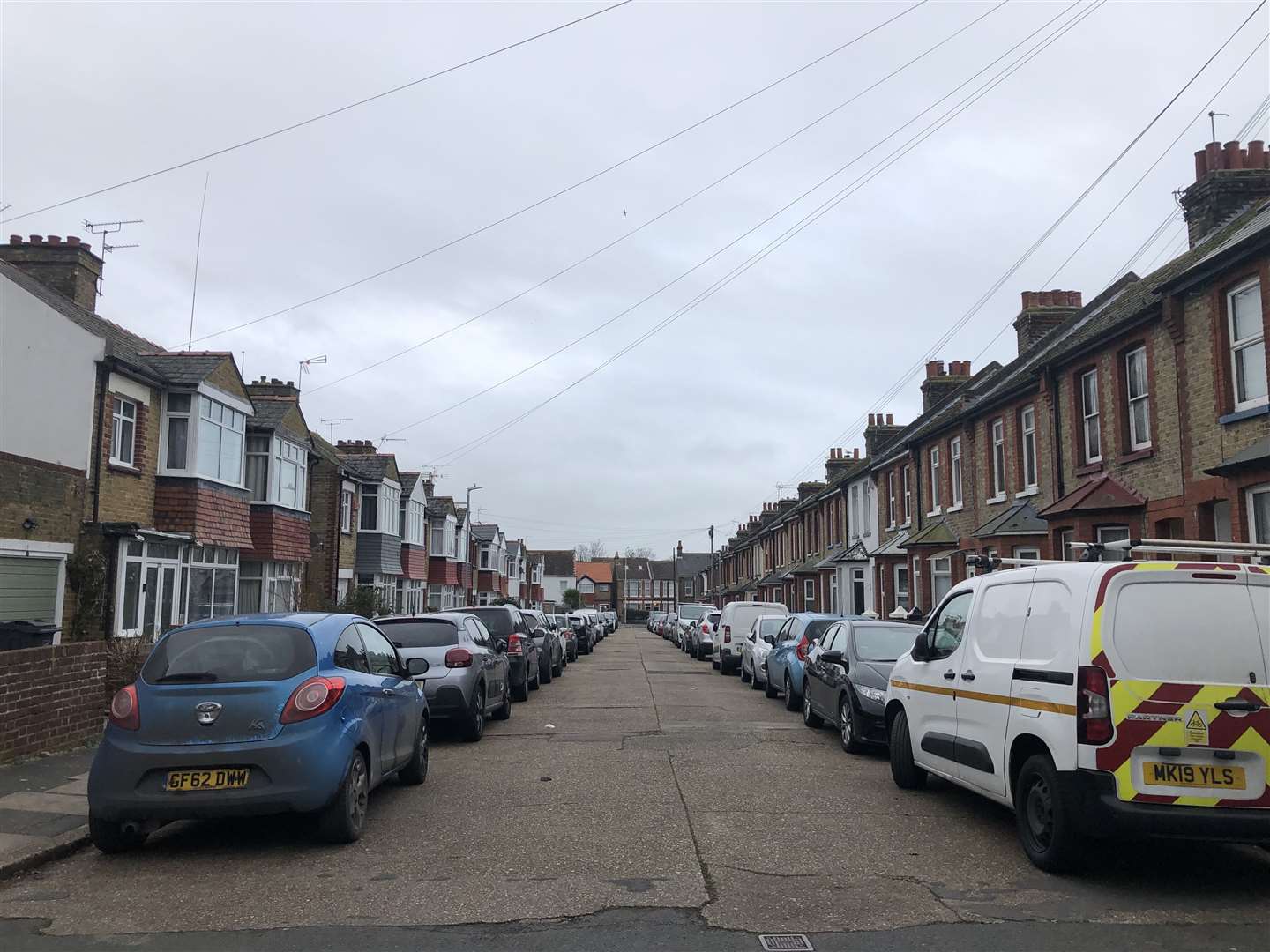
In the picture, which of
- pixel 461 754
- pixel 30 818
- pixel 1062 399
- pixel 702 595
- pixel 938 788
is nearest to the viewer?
pixel 30 818

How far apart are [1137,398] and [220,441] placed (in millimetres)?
16891

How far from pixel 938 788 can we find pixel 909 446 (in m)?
20.4

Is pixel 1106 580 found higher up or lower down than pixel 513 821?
higher up

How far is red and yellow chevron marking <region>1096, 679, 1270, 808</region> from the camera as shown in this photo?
19.2 feet

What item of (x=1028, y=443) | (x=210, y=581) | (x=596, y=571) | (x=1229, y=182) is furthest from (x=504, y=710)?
(x=596, y=571)

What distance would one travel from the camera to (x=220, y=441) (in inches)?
795

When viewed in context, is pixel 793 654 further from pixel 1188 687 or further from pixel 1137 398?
pixel 1188 687

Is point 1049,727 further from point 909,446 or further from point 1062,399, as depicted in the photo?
point 909,446

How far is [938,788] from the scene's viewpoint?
9.22 metres

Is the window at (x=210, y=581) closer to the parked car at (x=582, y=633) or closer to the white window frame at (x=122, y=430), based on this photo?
the white window frame at (x=122, y=430)

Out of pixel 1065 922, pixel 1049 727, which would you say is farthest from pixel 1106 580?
pixel 1065 922

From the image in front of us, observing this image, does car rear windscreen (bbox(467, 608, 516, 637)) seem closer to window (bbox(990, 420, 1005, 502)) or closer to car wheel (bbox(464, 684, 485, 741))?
car wheel (bbox(464, 684, 485, 741))

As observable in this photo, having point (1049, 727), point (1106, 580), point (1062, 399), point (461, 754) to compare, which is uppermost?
point (1062, 399)

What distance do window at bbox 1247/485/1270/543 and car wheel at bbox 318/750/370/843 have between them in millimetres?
11080
